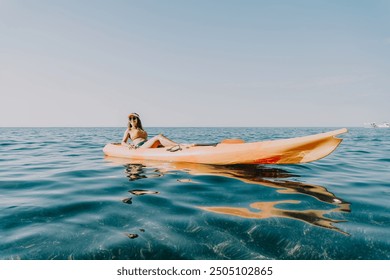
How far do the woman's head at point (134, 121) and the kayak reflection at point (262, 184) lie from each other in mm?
1501

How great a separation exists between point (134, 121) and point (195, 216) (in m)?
7.07

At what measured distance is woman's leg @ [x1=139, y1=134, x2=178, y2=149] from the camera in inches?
362

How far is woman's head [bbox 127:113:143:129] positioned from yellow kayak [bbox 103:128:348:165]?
6.30 feet

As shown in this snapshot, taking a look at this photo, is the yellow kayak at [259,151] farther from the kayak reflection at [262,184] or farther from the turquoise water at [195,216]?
the turquoise water at [195,216]

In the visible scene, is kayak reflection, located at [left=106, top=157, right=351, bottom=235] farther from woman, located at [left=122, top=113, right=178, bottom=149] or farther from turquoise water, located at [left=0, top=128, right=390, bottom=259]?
woman, located at [left=122, top=113, right=178, bottom=149]

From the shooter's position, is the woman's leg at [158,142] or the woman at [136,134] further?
the woman at [136,134]

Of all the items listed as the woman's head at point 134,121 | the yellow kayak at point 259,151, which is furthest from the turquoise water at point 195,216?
the woman's head at point 134,121

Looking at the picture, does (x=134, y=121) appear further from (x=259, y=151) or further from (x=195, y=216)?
(x=195, y=216)

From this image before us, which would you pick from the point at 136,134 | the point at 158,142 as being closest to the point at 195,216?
the point at 158,142

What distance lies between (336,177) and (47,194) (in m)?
7.35

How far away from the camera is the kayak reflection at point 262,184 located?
4035 mm

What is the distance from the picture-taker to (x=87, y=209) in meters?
4.42
